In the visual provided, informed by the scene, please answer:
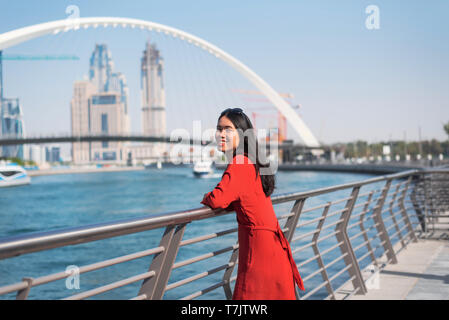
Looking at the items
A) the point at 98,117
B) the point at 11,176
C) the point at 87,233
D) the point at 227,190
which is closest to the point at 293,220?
the point at 227,190

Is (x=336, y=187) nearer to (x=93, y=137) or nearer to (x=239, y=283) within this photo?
(x=239, y=283)

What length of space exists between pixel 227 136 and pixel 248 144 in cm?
10

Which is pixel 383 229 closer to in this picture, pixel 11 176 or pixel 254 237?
pixel 254 237

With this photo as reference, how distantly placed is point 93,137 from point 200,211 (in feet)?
202

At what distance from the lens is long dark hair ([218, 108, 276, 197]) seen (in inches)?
88.7

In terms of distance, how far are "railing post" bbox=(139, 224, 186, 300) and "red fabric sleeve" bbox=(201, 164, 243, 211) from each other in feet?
0.74

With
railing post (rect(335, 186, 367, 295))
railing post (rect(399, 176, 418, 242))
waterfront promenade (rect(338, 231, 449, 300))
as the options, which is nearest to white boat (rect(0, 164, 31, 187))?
railing post (rect(399, 176, 418, 242))

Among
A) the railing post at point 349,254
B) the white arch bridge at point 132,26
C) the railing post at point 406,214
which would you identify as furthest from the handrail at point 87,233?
the white arch bridge at point 132,26

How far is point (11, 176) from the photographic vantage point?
250 feet

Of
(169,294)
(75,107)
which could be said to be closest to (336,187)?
(169,294)

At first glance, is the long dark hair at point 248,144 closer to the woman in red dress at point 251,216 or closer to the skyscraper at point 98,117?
the woman in red dress at point 251,216

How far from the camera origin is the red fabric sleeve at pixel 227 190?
83.7 inches

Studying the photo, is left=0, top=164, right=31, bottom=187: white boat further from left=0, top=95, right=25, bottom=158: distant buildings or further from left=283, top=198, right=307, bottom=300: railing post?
Result: left=283, top=198, right=307, bottom=300: railing post
